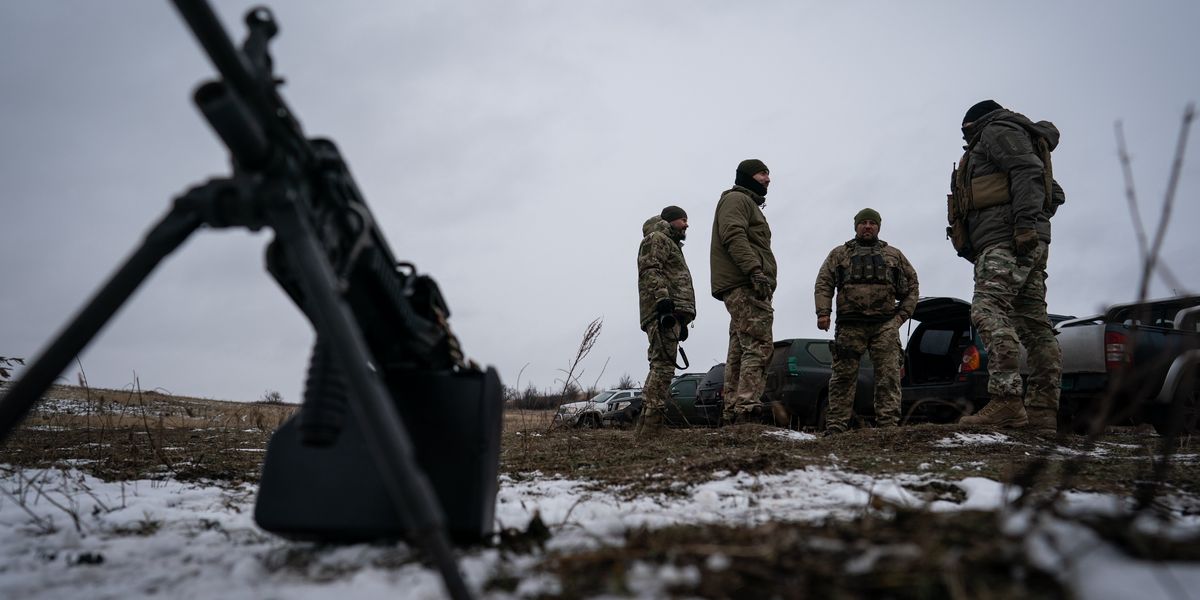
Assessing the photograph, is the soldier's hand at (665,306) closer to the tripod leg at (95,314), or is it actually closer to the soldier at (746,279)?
the soldier at (746,279)

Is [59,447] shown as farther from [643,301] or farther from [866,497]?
[866,497]

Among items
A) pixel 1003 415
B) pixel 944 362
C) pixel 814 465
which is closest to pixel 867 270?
pixel 1003 415

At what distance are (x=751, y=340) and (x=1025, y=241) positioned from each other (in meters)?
2.08

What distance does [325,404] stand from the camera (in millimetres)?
1072

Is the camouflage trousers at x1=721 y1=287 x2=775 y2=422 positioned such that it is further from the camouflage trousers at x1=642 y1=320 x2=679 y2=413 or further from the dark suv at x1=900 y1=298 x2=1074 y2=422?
the dark suv at x1=900 y1=298 x2=1074 y2=422

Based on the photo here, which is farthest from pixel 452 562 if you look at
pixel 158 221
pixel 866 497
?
pixel 866 497

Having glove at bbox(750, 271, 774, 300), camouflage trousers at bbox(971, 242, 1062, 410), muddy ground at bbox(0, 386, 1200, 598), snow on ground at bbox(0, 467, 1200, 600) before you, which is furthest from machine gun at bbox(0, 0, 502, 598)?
glove at bbox(750, 271, 774, 300)

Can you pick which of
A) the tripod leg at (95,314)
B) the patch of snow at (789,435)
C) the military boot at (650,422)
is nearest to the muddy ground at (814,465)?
the patch of snow at (789,435)

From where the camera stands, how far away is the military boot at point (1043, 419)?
14.0 ft

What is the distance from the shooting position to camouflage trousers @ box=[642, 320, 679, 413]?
17.3 feet

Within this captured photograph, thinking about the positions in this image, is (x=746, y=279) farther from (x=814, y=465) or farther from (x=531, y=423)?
(x=531, y=423)

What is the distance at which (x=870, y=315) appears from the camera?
5246 millimetres

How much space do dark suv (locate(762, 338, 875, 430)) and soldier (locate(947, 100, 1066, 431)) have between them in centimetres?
218

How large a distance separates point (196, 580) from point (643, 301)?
4.47 metres
